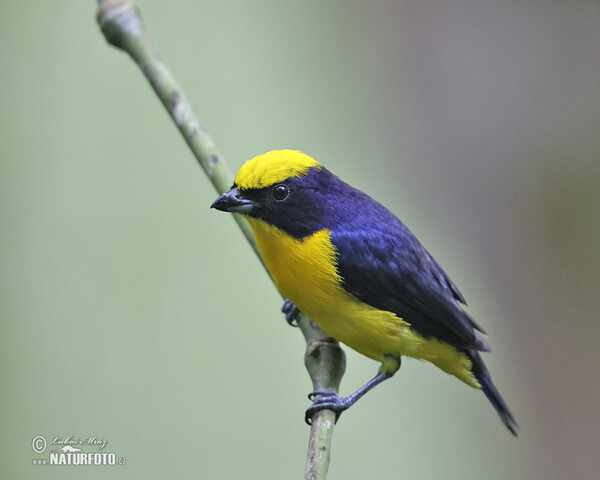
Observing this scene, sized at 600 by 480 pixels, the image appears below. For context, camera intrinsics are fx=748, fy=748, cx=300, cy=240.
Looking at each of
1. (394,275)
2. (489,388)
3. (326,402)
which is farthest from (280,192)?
(489,388)

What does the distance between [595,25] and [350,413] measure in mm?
4467

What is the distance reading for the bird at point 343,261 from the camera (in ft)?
9.17

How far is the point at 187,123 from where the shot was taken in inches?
112

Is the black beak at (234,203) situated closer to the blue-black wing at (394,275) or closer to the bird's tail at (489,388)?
the blue-black wing at (394,275)

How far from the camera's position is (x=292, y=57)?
19.9 ft

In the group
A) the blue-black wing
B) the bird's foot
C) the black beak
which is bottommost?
the bird's foot

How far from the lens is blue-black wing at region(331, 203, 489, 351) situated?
2.89m

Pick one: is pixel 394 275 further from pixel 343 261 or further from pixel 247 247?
pixel 247 247

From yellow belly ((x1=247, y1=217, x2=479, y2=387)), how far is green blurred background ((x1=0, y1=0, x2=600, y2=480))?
171 centimetres

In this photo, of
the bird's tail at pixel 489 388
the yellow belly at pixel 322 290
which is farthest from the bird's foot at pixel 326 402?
the bird's tail at pixel 489 388

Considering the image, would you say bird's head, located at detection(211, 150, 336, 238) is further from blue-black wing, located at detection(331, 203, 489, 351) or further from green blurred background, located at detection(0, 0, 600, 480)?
green blurred background, located at detection(0, 0, 600, 480)

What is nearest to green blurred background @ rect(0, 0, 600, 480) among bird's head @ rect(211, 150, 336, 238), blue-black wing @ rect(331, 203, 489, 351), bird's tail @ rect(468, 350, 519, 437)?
bird's tail @ rect(468, 350, 519, 437)

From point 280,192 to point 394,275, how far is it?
0.56 meters

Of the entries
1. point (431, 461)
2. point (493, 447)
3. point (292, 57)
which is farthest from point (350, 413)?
point (292, 57)
